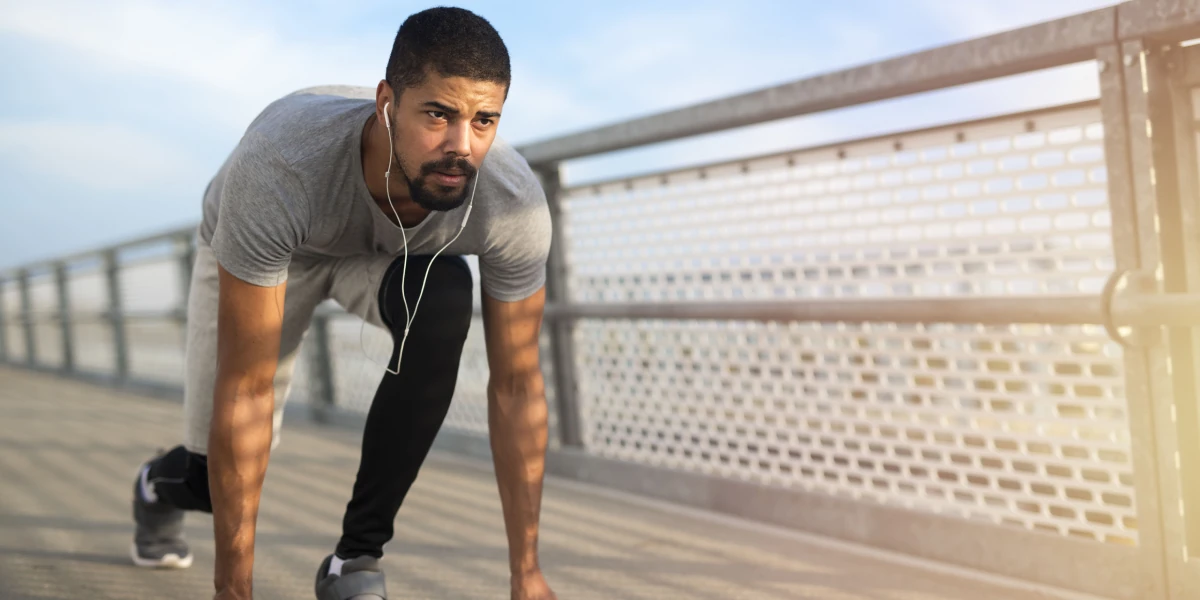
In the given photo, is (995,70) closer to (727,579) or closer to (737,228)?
(737,228)

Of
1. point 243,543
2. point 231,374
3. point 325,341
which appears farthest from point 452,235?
point 325,341

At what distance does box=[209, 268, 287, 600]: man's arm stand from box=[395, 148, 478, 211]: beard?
12.1 inches

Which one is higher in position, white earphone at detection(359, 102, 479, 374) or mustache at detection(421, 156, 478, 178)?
mustache at detection(421, 156, 478, 178)

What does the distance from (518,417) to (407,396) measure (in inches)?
9.7

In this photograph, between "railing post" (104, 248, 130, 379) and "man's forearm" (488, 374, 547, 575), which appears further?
"railing post" (104, 248, 130, 379)

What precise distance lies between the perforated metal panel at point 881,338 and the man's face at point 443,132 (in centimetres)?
121

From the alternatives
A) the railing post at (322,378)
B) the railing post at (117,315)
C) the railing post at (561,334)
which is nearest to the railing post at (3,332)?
the railing post at (117,315)

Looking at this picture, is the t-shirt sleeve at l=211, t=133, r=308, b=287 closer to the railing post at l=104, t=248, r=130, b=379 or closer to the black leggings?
the black leggings

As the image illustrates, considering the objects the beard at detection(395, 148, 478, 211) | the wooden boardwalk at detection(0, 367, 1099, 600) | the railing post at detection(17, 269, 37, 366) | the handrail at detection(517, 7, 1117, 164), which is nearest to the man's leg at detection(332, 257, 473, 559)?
the beard at detection(395, 148, 478, 211)

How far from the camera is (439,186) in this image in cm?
173

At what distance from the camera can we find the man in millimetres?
1708

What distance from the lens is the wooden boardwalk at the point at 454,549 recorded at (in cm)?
226

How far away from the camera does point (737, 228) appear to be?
2.95m

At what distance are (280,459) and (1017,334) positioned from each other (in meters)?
3.02
